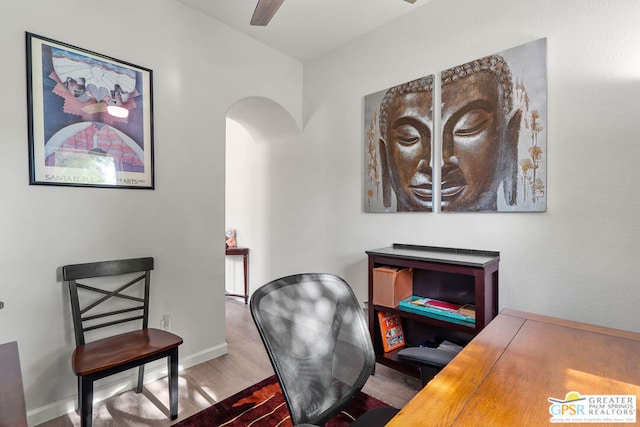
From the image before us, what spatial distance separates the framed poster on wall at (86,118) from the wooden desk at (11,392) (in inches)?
40.8

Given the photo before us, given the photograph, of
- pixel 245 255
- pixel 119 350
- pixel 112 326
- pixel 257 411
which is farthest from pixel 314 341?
pixel 245 255

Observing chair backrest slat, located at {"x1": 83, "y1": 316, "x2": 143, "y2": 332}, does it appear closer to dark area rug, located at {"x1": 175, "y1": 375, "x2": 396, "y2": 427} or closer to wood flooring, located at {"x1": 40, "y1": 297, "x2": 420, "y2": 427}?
wood flooring, located at {"x1": 40, "y1": 297, "x2": 420, "y2": 427}

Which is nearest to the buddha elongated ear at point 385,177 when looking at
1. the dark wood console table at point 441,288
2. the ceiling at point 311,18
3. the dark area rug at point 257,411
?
the dark wood console table at point 441,288

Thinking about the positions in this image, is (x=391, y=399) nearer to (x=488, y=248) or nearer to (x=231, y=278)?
(x=488, y=248)

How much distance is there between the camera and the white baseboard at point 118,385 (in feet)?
5.90

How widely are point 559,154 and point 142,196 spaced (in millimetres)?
2748

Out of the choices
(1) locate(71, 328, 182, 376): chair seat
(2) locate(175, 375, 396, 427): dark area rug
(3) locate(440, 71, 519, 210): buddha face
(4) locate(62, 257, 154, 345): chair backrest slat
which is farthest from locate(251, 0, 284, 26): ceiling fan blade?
(2) locate(175, 375, 396, 427): dark area rug

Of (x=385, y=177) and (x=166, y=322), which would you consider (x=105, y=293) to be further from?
(x=385, y=177)

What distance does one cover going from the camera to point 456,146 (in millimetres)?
2170

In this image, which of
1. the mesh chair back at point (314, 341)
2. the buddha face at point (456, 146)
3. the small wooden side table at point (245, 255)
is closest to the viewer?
the mesh chair back at point (314, 341)

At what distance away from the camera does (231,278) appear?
4.39 m

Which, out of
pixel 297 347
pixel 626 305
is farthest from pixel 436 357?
pixel 626 305

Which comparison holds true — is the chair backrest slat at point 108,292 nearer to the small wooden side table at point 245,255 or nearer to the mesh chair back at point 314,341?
the mesh chair back at point 314,341

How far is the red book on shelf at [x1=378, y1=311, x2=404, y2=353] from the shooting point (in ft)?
7.47
